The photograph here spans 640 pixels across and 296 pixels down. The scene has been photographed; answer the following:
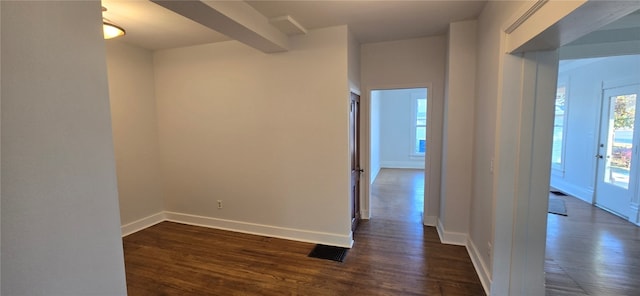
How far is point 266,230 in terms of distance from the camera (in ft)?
11.8

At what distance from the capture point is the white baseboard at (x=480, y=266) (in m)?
2.29

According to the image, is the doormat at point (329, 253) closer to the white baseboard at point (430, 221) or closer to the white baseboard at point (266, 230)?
the white baseboard at point (266, 230)

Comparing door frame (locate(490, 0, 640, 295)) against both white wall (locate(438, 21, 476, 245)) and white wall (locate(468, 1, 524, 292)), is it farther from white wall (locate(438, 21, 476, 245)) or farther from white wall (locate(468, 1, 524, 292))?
white wall (locate(438, 21, 476, 245))

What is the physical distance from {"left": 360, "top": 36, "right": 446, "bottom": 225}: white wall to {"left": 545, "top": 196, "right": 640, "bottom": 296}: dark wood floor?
1425mm

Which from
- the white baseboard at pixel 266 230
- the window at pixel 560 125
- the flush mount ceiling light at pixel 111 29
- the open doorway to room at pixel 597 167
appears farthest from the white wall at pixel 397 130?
the flush mount ceiling light at pixel 111 29

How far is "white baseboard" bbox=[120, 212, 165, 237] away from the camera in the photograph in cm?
367

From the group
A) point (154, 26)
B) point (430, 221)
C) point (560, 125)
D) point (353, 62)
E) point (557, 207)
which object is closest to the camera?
point (154, 26)

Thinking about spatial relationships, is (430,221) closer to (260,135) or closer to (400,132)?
(260,135)

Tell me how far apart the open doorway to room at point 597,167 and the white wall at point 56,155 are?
10.9 feet

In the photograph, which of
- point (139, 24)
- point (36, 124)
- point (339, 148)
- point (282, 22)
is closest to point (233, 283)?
point (339, 148)

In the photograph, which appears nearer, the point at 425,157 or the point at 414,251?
the point at 414,251

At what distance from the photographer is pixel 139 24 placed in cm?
296

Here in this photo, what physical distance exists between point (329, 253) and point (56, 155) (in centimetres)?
262

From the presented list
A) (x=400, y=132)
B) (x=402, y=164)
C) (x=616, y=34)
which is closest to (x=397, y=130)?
(x=400, y=132)
